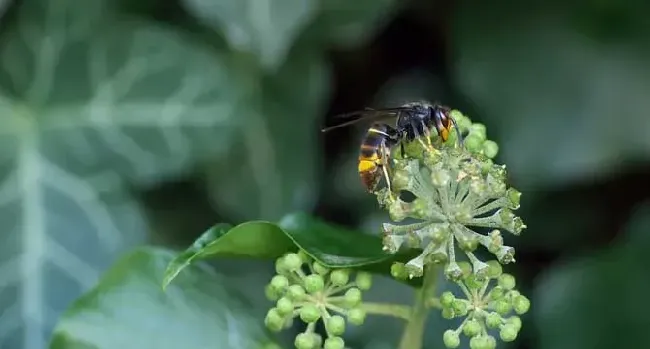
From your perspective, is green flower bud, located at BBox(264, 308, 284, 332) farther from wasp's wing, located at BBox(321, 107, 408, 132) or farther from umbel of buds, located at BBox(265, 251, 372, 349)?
wasp's wing, located at BBox(321, 107, 408, 132)

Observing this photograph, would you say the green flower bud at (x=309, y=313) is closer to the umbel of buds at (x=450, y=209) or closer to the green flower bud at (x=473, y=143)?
the umbel of buds at (x=450, y=209)

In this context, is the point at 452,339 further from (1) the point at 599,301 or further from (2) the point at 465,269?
(1) the point at 599,301

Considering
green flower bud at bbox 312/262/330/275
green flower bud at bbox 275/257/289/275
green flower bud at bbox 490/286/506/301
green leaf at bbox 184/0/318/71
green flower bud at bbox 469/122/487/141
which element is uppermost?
green leaf at bbox 184/0/318/71

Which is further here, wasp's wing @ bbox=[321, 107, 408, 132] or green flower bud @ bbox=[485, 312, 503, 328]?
wasp's wing @ bbox=[321, 107, 408, 132]

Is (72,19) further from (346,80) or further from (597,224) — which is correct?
(597,224)

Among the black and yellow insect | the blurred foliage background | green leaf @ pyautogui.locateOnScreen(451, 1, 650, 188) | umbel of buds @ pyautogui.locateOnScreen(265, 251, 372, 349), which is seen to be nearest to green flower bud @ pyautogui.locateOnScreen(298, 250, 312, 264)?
umbel of buds @ pyautogui.locateOnScreen(265, 251, 372, 349)

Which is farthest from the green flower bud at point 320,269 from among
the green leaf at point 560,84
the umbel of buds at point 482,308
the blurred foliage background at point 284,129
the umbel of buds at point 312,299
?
the green leaf at point 560,84

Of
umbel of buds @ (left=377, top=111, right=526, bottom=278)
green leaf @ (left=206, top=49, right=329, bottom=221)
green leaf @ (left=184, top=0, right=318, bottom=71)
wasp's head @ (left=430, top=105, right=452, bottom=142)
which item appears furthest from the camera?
green leaf @ (left=206, top=49, right=329, bottom=221)
